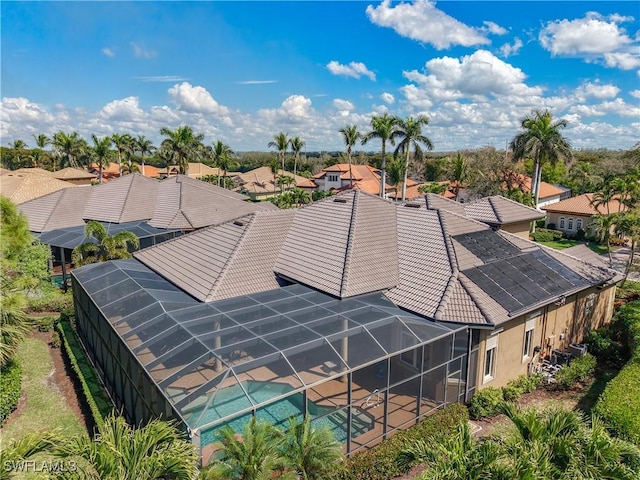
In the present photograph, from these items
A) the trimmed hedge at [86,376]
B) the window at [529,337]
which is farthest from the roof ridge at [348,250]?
the trimmed hedge at [86,376]

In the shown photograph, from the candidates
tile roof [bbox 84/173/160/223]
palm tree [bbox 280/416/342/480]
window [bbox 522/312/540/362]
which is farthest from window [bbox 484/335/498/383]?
tile roof [bbox 84/173/160/223]

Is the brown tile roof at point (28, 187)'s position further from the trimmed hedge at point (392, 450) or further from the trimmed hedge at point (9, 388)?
the trimmed hedge at point (392, 450)

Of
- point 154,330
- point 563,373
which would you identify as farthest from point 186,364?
point 563,373

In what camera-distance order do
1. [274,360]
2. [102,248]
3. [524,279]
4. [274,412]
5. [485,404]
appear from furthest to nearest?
[102,248] → [524,279] → [485,404] → [274,412] → [274,360]

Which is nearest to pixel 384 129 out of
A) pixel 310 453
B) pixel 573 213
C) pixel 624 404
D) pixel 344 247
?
pixel 573 213

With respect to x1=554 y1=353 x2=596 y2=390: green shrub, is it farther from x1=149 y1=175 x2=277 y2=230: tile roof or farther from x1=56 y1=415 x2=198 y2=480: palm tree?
x1=149 y1=175 x2=277 y2=230: tile roof

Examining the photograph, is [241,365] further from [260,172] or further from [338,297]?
[260,172]

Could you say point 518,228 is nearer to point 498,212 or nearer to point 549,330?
point 498,212
